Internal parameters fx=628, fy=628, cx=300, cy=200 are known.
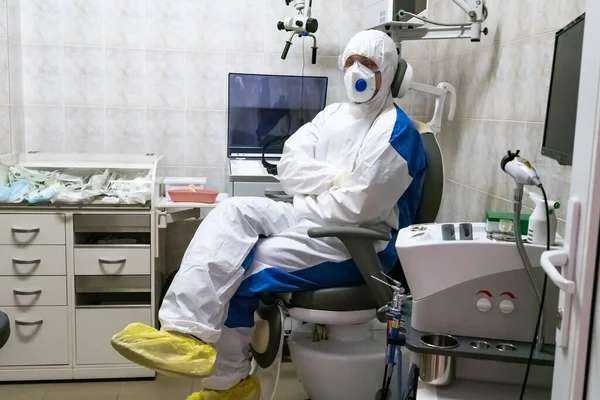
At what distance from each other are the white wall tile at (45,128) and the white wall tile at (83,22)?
14.2 inches

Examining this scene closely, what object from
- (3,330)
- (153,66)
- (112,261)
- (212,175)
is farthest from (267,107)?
(3,330)

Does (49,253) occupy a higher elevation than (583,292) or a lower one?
lower

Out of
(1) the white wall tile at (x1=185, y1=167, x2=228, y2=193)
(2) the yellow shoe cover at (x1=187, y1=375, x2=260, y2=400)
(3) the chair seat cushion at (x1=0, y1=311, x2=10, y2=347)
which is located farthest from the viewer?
(1) the white wall tile at (x1=185, y1=167, x2=228, y2=193)

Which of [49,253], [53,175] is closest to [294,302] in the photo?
[49,253]

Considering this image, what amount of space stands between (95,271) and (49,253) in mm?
205

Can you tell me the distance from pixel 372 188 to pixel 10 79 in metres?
1.88

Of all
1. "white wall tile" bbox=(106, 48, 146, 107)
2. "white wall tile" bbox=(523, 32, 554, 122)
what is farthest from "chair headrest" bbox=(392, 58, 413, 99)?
"white wall tile" bbox=(106, 48, 146, 107)

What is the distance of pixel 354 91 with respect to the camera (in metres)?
2.38

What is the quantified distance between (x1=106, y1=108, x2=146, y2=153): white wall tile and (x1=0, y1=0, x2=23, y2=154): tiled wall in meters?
0.42

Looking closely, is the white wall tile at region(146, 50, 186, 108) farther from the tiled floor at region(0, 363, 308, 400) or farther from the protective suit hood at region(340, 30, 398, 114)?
the tiled floor at region(0, 363, 308, 400)

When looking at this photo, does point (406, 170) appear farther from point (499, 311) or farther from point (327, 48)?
point (327, 48)

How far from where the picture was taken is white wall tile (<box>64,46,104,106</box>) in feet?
10.3

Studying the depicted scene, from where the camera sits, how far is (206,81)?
10.6 feet

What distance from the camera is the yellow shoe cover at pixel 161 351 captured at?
6.16ft
